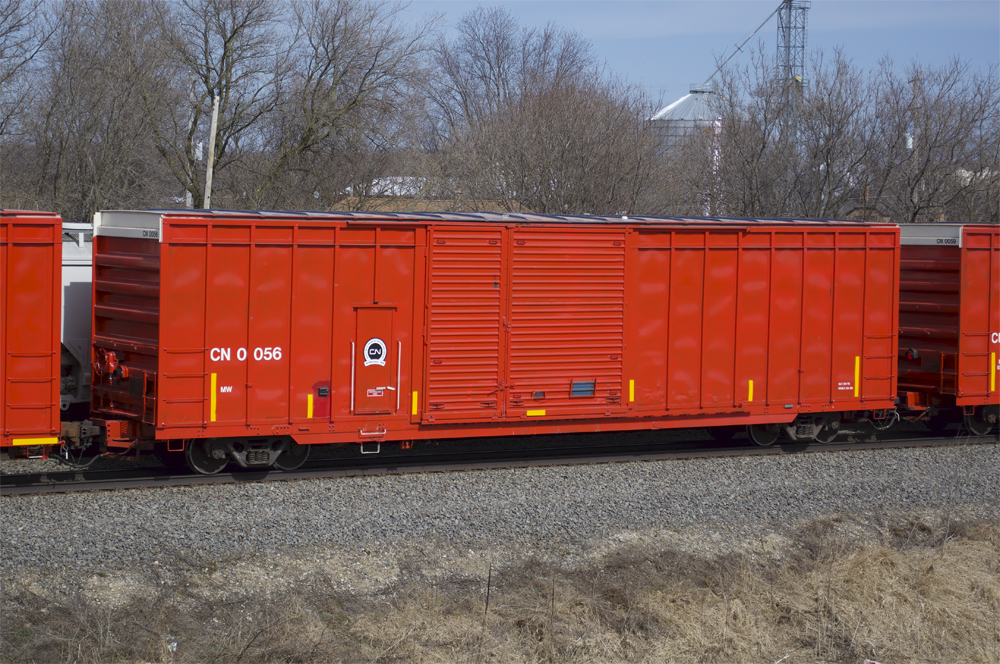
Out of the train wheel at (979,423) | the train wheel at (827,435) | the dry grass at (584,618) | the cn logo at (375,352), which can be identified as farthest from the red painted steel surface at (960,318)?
the cn logo at (375,352)

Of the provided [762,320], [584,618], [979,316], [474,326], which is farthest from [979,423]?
[584,618]

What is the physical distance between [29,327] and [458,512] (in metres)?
5.18

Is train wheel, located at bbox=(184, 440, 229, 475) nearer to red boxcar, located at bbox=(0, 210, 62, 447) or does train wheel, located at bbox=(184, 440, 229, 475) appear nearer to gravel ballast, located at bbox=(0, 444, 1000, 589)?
gravel ballast, located at bbox=(0, 444, 1000, 589)

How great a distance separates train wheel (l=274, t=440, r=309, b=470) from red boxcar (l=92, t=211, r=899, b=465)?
0.20 m

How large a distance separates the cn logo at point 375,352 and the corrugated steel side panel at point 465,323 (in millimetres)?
588

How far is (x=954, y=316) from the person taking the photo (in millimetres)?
13344

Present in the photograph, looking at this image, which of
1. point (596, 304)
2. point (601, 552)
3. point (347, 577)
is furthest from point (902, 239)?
point (347, 577)

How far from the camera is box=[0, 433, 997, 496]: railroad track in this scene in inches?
395

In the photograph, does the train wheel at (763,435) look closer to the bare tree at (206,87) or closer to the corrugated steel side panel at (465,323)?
the corrugated steel side panel at (465,323)

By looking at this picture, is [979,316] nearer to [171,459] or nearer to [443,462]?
[443,462]

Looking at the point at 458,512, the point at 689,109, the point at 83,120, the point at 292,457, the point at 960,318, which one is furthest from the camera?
the point at 689,109

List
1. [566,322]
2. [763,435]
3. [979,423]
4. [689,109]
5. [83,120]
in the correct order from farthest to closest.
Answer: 1. [689,109]
2. [83,120]
3. [979,423]
4. [763,435]
5. [566,322]

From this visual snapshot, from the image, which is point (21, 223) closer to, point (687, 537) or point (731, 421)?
point (687, 537)

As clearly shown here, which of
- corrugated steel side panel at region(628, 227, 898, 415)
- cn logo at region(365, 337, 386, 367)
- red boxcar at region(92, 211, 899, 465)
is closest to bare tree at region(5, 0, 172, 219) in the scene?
red boxcar at region(92, 211, 899, 465)
